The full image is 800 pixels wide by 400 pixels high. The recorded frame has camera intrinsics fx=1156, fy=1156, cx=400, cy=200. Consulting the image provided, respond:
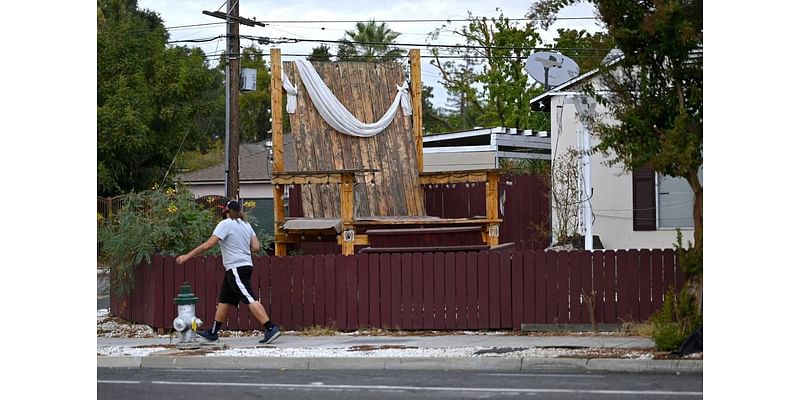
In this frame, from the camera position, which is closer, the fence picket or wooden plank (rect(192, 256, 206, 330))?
the fence picket

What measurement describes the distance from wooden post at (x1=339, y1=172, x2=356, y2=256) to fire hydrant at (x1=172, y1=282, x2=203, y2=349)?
Result: 299 centimetres

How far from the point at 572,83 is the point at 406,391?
12.0 meters

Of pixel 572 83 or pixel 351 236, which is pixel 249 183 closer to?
pixel 572 83

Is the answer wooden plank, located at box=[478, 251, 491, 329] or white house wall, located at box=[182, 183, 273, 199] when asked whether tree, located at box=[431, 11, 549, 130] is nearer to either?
white house wall, located at box=[182, 183, 273, 199]

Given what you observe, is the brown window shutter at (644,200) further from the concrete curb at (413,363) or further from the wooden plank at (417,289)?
the concrete curb at (413,363)

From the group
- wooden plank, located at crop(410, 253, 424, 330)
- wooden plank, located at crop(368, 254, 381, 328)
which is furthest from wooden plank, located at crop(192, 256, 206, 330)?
wooden plank, located at crop(410, 253, 424, 330)

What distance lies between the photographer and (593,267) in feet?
48.0

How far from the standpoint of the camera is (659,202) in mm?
20250

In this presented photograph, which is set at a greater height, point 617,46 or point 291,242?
point 617,46

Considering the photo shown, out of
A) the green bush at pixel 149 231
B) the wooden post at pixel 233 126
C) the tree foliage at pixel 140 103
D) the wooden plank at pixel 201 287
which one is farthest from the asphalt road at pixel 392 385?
the tree foliage at pixel 140 103

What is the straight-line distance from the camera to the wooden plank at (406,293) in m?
15.3

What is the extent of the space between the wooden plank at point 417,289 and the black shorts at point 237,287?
2263 mm

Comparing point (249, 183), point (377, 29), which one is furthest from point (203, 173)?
point (377, 29)

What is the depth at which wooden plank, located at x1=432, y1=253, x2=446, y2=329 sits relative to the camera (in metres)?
15.2
